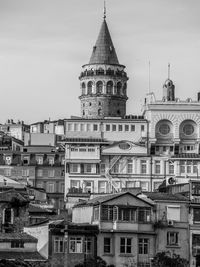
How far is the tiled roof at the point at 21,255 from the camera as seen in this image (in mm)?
80250

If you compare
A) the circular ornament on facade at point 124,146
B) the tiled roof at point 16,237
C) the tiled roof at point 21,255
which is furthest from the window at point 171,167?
the tiled roof at point 21,255

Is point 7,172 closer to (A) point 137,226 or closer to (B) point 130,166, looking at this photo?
(B) point 130,166

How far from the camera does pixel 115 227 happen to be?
8538 centimetres

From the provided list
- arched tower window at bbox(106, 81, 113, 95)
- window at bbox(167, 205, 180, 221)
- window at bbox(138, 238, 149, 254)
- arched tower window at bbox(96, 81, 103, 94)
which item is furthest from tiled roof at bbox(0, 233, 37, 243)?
arched tower window at bbox(106, 81, 113, 95)

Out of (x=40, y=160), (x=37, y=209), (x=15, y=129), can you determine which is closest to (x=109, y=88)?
(x=40, y=160)

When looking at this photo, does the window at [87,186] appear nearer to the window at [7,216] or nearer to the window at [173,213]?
the window at [7,216]

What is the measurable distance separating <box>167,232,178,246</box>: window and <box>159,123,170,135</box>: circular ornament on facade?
5739 cm

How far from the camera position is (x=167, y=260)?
82875 millimetres

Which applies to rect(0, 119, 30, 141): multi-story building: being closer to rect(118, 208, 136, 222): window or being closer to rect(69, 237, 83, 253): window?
rect(118, 208, 136, 222): window

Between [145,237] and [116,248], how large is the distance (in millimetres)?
2729

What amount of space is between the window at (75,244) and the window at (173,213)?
29.2ft

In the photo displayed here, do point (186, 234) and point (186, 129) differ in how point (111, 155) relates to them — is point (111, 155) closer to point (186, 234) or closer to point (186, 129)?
point (186, 129)

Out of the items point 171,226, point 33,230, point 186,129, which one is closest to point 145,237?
point 171,226

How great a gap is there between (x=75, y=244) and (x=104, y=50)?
3291 inches
